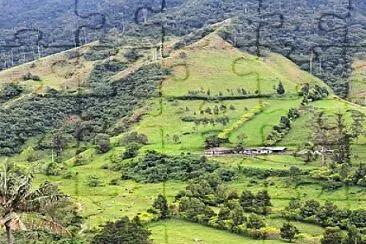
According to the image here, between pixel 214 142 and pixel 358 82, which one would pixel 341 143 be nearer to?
pixel 214 142

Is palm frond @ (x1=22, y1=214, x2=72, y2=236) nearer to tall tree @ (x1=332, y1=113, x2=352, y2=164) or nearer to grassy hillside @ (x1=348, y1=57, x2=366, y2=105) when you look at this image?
tall tree @ (x1=332, y1=113, x2=352, y2=164)

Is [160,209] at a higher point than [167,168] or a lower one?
lower

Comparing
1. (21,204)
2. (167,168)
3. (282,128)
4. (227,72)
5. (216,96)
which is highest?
(227,72)

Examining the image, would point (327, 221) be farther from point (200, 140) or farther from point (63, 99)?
point (63, 99)

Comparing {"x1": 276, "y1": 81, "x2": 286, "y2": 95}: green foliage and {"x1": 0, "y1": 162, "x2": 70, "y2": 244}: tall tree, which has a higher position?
{"x1": 276, "y1": 81, "x2": 286, "y2": 95}: green foliage

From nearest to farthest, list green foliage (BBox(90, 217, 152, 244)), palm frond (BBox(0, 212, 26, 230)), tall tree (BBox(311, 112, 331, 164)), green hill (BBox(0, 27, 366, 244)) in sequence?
palm frond (BBox(0, 212, 26, 230)), green foliage (BBox(90, 217, 152, 244)), green hill (BBox(0, 27, 366, 244)), tall tree (BBox(311, 112, 331, 164))

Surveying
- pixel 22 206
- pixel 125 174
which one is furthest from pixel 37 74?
pixel 22 206

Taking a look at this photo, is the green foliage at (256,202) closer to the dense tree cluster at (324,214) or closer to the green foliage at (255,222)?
the dense tree cluster at (324,214)

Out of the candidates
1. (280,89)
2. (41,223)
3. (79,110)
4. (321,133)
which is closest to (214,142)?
(321,133)

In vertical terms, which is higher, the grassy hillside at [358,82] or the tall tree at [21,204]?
the grassy hillside at [358,82]

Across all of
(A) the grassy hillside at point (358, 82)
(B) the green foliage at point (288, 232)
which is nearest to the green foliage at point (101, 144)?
(B) the green foliage at point (288, 232)

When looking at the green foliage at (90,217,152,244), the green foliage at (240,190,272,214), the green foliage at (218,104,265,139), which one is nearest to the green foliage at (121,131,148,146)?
the green foliage at (218,104,265,139)
